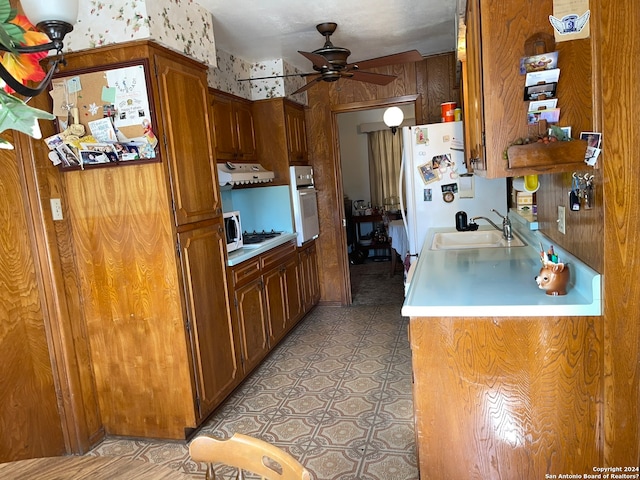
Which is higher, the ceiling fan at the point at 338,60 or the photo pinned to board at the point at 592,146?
the ceiling fan at the point at 338,60

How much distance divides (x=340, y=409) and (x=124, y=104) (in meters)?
2.12

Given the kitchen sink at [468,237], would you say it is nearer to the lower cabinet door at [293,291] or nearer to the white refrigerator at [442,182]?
the white refrigerator at [442,182]

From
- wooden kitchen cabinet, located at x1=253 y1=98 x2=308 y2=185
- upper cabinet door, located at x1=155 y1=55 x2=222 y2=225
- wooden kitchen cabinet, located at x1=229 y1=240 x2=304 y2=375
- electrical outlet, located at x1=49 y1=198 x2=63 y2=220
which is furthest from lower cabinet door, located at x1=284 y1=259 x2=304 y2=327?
electrical outlet, located at x1=49 y1=198 x2=63 y2=220

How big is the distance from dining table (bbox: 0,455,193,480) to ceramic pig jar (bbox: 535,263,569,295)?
137 centimetres

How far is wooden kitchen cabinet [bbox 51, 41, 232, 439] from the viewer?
7.75 ft

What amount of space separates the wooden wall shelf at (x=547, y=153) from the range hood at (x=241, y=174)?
2.07 meters

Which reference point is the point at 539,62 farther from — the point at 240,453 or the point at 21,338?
the point at 21,338

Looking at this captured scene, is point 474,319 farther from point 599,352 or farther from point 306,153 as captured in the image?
point 306,153

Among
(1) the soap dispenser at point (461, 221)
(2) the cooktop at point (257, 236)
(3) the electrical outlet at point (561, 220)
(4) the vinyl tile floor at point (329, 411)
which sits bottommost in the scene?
(4) the vinyl tile floor at point (329, 411)

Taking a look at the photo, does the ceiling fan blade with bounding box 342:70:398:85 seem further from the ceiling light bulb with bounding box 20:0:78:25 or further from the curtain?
the curtain

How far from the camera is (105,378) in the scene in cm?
259

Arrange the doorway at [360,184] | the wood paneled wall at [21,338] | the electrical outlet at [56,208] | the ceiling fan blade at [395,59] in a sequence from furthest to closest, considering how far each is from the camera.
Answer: the doorway at [360,184]
the ceiling fan blade at [395,59]
the electrical outlet at [56,208]
the wood paneled wall at [21,338]

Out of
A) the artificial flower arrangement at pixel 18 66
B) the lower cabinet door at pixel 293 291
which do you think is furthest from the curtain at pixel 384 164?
the artificial flower arrangement at pixel 18 66

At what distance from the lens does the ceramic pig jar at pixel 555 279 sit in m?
1.64
